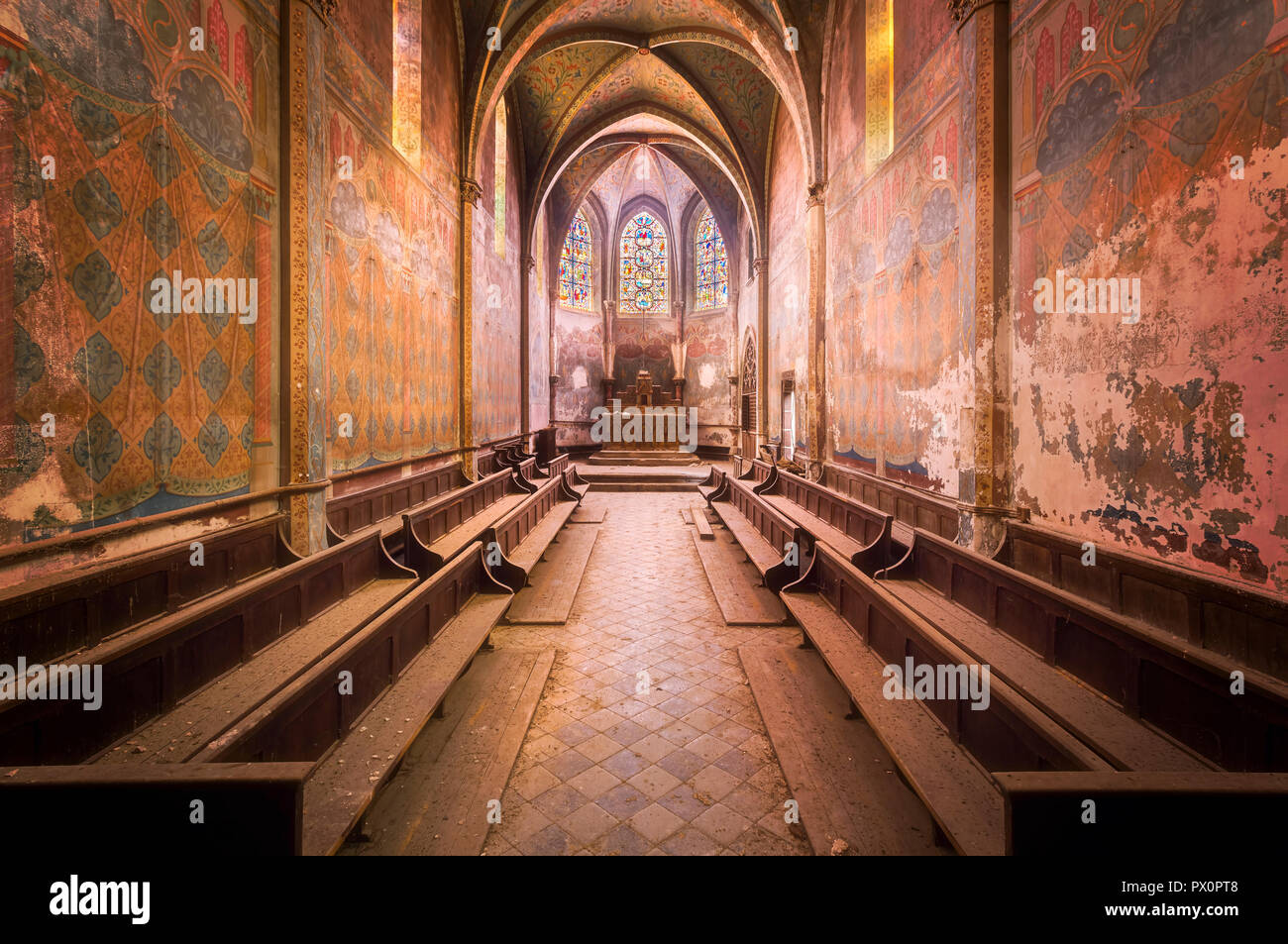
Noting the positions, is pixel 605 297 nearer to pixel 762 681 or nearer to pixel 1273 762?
pixel 762 681

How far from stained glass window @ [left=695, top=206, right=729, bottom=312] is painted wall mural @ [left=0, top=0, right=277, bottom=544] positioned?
56.6 feet

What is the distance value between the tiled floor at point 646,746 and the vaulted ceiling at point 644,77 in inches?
302

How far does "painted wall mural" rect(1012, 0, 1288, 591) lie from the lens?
102 inches

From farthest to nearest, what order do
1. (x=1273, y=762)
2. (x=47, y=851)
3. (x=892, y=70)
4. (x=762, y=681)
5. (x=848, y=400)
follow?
1. (x=848, y=400)
2. (x=892, y=70)
3. (x=762, y=681)
4. (x=1273, y=762)
5. (x=47, y=851)

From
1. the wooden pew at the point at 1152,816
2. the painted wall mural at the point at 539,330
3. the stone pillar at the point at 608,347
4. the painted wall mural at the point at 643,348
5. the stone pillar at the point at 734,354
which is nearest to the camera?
the wooden pew at the point at 1152,816

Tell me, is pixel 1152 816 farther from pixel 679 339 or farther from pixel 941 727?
pixel 679 339

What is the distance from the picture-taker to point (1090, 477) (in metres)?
3.72

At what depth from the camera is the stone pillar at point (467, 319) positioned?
9.35 metres

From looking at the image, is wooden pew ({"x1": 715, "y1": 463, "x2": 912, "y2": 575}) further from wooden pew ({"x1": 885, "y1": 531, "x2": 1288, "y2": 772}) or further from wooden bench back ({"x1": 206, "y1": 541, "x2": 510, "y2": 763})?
wooden bench back ({"x1": 206, "y1": 541, "x2": 510, "y2": 763})

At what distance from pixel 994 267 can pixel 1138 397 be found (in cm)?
177

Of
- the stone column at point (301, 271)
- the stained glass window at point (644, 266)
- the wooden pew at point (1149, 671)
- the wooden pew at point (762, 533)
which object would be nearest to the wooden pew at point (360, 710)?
the stone column at point (301, 271)

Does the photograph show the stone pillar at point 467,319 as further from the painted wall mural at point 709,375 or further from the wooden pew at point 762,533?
the painted wall mural at point 709,375

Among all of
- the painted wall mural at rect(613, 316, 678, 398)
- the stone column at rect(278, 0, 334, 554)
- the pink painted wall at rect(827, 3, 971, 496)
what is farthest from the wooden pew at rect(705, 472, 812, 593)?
the painted wall mural at rect(613, 316, 678, 398)
